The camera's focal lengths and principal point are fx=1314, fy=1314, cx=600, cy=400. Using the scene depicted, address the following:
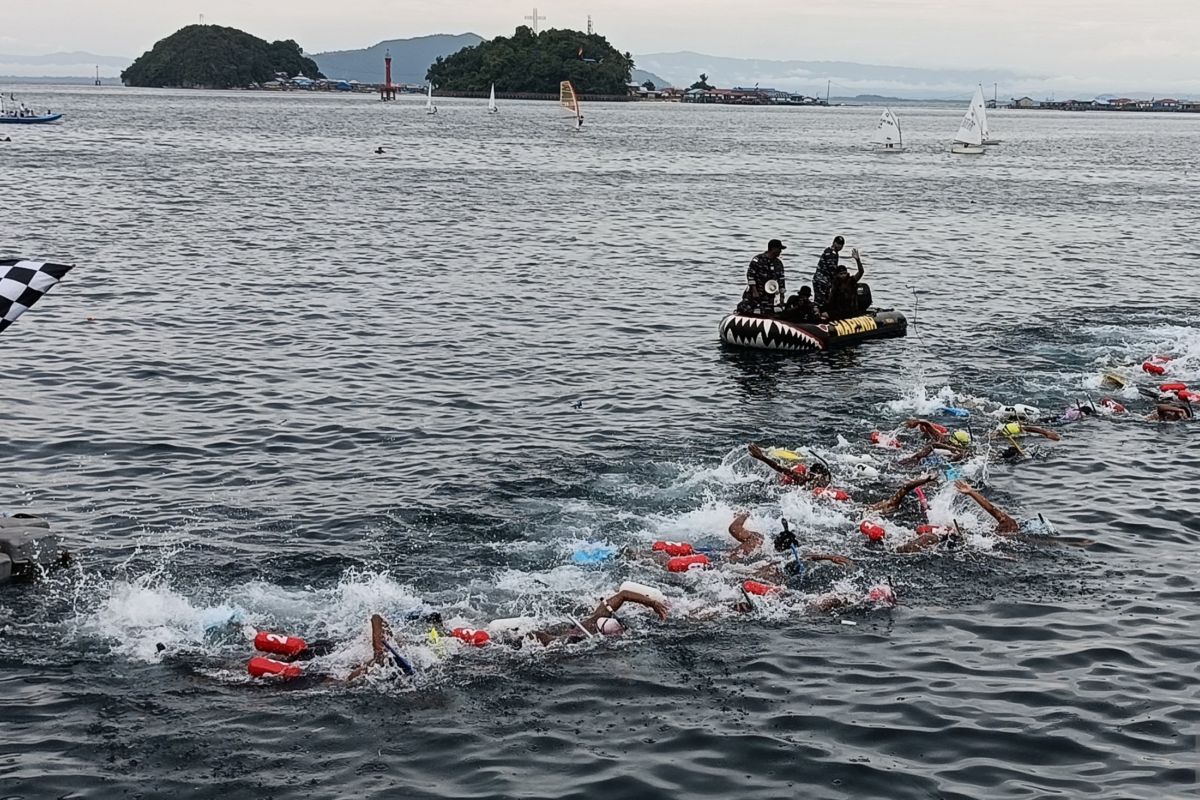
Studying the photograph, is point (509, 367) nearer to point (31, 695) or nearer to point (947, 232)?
point (31, 695)

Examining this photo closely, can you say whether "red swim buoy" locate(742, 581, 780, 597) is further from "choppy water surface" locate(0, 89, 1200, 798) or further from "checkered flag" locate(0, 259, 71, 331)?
"checkered flag" locate(0, 259, 71, 331)

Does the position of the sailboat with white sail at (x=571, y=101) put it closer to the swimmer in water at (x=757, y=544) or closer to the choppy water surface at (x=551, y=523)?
the choppy water surface at (x=551, y=523)

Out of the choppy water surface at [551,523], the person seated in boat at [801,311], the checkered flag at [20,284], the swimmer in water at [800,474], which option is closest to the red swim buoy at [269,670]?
the choppy water surface at [551,523]

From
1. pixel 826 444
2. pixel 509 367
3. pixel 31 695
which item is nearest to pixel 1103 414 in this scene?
pixel 826 444

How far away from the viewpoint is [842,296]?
3278cm

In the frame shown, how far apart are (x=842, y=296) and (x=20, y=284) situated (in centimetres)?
2206

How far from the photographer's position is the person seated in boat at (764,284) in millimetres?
31094

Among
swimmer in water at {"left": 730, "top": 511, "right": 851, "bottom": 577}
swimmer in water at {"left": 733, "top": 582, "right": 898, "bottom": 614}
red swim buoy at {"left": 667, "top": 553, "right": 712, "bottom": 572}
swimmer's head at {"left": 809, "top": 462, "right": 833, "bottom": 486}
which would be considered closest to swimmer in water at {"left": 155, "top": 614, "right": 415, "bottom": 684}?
red swim buoy at {"left": 667, "top": 553, "right": 712, "bottom": 572}

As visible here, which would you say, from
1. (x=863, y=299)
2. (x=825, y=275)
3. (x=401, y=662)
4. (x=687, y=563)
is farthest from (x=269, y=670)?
(x=863, y=299)

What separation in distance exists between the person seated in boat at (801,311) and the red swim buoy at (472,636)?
18.2 m

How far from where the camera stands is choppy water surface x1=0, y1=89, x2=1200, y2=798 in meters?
12.7

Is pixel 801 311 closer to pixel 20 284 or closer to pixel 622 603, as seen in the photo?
pixel 622 603

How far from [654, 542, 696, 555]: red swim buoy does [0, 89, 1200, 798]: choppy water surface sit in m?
0.56

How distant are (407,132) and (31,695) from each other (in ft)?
433
